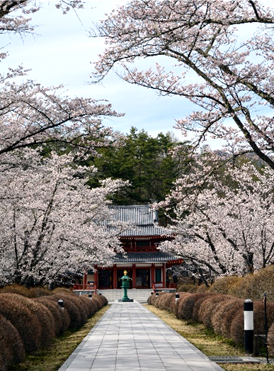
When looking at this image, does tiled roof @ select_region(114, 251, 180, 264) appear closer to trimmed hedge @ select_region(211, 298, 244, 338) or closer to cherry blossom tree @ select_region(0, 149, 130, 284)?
cherry blossom tree @ select_region(0, 149, 130, 284)

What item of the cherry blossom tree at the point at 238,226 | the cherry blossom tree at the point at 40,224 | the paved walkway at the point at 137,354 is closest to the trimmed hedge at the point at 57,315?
the paved walkway at the point at 137,354

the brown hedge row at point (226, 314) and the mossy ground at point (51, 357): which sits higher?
the brown hedge row at point (226, 314)

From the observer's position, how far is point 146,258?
50969 mm

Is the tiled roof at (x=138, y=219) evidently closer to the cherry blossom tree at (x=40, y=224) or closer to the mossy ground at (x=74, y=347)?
the cherry blossom tree at (x=40, y=224)

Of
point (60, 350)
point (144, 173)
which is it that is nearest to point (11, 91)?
point (60, 350)

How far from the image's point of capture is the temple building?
166 ft

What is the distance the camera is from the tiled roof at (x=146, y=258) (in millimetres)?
50250

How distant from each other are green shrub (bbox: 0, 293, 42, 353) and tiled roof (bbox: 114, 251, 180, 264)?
40.8m

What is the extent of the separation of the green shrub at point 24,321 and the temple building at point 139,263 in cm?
4046

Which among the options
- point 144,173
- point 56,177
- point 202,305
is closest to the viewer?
point 202,305

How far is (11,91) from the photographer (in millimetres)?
11180

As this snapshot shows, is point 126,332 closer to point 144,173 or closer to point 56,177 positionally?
point 56,177

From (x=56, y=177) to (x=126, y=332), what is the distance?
7406 millimetres

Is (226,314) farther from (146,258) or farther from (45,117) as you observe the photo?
(146,258)
